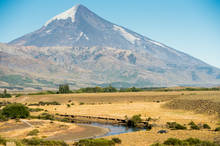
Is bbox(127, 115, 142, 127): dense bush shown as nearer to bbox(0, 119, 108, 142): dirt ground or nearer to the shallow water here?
the shallow water

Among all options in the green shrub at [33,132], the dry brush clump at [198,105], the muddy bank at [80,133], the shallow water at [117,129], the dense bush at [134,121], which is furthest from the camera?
the dry brush clump at [198,105]

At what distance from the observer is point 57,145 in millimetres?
42281

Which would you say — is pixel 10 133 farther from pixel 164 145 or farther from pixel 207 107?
pixel 207 107

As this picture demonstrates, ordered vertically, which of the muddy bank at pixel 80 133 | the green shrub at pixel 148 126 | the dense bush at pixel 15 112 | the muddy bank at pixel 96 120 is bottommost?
the muddy bank at pixel 80 133

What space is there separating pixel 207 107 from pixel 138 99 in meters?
51.6

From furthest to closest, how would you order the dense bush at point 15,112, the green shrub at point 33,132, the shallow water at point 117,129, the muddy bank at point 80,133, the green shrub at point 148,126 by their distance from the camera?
1. the dense bush at point 15,112
2. the green shrub at point 148,126
3. the shallow water at point 117,129
4. the green shrub at point 33,132
5. the muddy bank at point 80,133

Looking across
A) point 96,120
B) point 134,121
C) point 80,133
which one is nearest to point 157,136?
point 80,133

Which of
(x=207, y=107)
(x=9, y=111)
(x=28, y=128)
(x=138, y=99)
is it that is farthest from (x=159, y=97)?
(x=28, y=128)

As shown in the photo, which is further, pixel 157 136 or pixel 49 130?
pixel 49 130

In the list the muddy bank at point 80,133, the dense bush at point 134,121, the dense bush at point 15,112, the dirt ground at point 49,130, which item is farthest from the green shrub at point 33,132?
the dense bush at point 15,112

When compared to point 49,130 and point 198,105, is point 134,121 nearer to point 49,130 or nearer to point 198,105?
point 49,130

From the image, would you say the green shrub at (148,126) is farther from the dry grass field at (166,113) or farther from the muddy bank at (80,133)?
the muddy bank at (80,133)

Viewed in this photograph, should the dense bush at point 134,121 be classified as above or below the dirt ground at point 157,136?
above

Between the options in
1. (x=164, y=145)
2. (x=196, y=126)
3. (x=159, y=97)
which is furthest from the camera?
(x=159, y=97)
